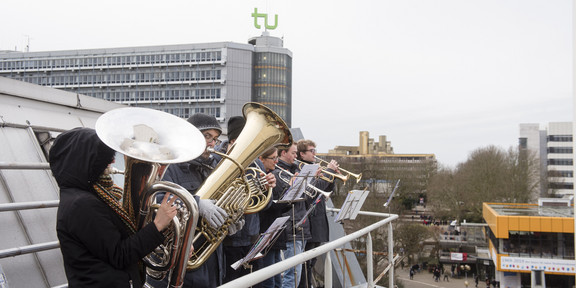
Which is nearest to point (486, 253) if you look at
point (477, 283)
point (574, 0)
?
point (477, 283)

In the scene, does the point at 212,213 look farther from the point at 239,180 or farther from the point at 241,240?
the point at 241,240

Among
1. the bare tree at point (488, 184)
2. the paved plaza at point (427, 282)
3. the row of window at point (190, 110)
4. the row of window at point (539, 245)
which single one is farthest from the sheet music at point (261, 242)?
the row of window at point (190, 110)

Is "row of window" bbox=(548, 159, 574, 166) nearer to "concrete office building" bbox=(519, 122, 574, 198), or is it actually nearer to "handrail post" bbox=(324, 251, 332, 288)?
"concrete office building" bbox=(519, 122, 574, 198)

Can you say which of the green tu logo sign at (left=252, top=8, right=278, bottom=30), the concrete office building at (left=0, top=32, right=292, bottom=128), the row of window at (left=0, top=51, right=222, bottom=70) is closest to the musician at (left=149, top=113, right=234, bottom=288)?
the concrete office building at (left=0, top=32, right=292, bottom=128)

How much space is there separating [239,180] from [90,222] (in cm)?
142

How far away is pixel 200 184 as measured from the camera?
340 centimetres

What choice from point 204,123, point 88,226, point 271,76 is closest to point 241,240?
point 204,123

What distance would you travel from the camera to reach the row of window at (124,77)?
66.9 meters

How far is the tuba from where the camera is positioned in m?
2.14

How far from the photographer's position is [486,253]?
3625 cm

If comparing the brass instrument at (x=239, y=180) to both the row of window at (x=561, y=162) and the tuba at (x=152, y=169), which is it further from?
the row of window at (x=561, y=162)

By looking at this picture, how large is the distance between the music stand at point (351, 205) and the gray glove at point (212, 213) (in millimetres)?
2368

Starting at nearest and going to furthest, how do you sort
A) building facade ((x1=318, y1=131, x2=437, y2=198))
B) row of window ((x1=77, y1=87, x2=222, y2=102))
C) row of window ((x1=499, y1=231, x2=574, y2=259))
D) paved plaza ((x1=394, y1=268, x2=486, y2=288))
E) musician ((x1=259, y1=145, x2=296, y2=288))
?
musician ((x1=259, y1=145, x2=296, y2=288)) → row of window ((x1=499, y1=231, x2=574, y2=259)) → paved plaza ((x1=394, y1=268, x2=486, y2=288)) → building facade ((x1=318, y1=131, x2=437, y2=198)) → row of window ((x1=77, y1=87, x2=222, y2=102))

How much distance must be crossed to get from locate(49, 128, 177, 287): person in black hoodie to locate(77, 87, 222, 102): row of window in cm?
6501
